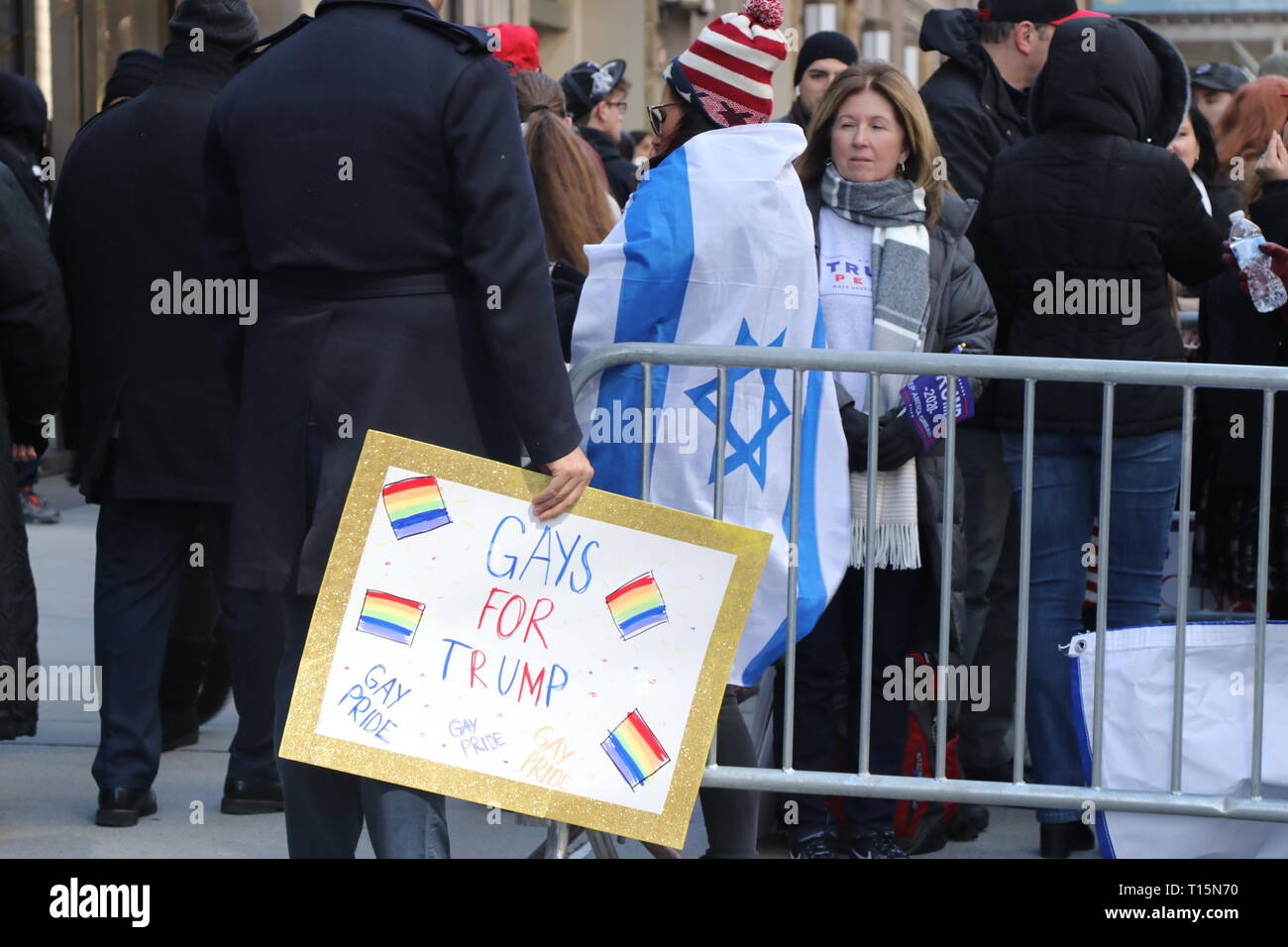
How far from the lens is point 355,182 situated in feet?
10.8

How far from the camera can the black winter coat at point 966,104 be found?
578 cm

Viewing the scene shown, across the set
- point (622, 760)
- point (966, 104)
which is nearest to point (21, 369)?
point (622, 760)

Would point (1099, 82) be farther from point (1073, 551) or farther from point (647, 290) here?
point (647, 290)

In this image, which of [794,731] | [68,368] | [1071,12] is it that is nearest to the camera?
[794,731]

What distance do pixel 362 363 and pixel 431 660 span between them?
2.00 ft

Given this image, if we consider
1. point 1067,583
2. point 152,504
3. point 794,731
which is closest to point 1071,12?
point 1067,583

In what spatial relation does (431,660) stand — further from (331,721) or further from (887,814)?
(887,814)

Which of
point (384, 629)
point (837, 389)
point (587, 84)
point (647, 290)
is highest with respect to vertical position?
point (587, 84)

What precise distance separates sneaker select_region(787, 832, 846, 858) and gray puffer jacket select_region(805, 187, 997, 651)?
0.55 metres

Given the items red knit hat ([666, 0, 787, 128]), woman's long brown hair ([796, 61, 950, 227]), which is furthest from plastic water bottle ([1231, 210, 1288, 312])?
Answer: red knit hat ([666, 0, 787, 128])

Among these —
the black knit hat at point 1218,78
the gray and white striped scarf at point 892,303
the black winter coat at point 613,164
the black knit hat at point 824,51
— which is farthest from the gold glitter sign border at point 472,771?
the black winter coat at point 613,164

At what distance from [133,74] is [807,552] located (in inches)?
105

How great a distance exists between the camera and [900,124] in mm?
4625

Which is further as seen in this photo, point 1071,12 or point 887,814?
point 1071,12
